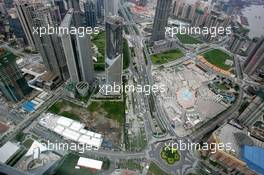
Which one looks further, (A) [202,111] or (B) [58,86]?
(B) [58,86]

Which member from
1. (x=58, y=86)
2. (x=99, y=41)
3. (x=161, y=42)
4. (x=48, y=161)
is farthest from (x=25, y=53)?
(x=161, y=42)

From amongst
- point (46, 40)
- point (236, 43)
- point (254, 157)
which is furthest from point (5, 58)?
point (236, 43)

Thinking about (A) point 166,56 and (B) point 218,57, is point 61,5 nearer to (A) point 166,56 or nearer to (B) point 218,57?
(A) point 166,56

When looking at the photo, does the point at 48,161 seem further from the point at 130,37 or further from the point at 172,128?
the point at 130,37

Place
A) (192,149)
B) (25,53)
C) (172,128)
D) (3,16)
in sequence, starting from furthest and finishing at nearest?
(3,16) < (25,53) < (172,128) < (192,149)

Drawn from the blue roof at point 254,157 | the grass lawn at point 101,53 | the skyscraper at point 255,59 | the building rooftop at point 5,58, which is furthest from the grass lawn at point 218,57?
the building rooftop at point 5,58

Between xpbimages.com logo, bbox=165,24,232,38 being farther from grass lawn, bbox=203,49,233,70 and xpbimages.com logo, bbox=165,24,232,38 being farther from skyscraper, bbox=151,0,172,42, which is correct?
skyscraper, bbox=151,0,172,42

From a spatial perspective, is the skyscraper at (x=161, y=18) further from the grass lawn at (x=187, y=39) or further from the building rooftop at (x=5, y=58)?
the building rooftop at (x=5, y=58)
